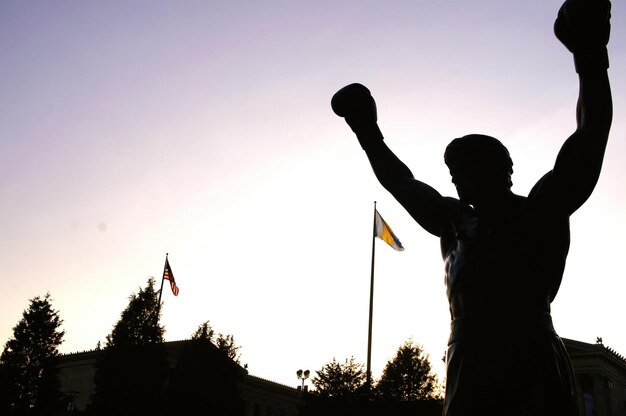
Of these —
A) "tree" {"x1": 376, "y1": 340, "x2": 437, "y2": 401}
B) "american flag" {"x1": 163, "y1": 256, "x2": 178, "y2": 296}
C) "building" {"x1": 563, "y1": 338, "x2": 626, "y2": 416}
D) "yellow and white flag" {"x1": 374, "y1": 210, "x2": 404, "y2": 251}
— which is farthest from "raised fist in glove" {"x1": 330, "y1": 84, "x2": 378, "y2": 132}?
"building" {"x1": 563, "y1": 338, "x2": 626, "y2": 416}

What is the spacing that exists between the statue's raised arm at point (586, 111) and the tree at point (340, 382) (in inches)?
916

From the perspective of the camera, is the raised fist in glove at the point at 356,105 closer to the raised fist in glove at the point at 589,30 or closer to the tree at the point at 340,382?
the raised fist in glove at the point at 589,30

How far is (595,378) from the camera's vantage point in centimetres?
4897

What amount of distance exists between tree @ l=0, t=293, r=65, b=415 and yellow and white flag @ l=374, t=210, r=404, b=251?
23383mm

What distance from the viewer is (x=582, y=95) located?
1.99 meters

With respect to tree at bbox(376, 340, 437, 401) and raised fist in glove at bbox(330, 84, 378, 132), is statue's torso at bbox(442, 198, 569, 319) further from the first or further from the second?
tree at bbox(376, 340, 437, 401)

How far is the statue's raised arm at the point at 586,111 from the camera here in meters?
1.93

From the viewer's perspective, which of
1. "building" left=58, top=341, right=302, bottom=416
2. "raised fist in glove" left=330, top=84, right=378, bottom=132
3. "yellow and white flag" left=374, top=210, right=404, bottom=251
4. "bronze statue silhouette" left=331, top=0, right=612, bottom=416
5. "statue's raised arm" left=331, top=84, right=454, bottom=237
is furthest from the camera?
"building" left=58, top=341, right=302, bottom=416

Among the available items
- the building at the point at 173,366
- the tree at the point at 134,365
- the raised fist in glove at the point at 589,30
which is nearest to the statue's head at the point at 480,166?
the raised fist in glove at the point at 589,30

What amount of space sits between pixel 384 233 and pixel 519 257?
2134 centimetres

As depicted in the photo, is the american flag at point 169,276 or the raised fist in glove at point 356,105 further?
the american flag at point 169,276

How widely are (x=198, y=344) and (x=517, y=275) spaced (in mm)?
27200

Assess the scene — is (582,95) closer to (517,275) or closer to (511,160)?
(511,160)

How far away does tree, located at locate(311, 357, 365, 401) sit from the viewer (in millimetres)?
24047
